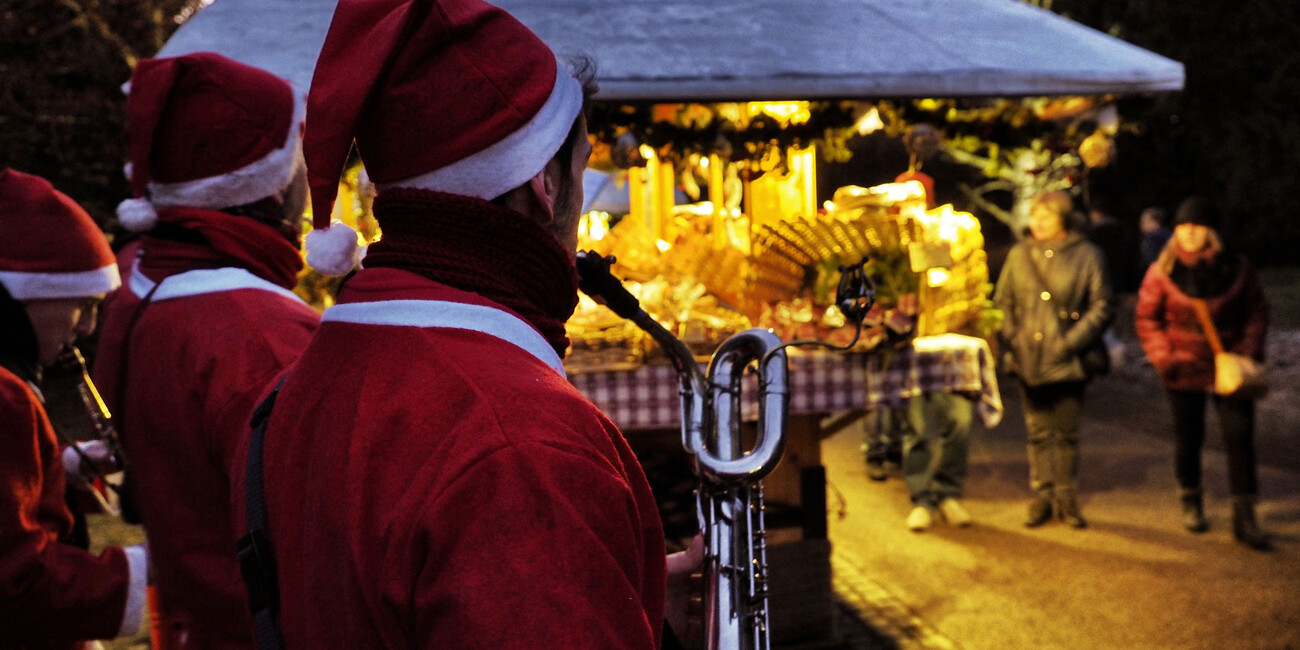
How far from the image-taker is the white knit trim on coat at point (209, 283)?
2.29m

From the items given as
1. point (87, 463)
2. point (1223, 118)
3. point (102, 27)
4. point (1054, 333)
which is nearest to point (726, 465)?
point (87, 463)

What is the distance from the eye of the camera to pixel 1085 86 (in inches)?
188

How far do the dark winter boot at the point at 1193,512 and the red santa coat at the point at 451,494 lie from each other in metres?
6.20

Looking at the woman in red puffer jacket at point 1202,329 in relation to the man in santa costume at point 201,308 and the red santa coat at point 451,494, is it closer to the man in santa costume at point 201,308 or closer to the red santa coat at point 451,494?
the man in santa costume at point 201,308

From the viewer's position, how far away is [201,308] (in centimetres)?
223

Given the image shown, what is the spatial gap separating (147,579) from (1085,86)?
424 centimetres

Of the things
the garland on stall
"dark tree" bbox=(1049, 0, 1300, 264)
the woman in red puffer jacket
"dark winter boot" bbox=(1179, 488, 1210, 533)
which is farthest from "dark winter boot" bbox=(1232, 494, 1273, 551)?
"dark tree" bbox=(1049, 0, 1300, 264)

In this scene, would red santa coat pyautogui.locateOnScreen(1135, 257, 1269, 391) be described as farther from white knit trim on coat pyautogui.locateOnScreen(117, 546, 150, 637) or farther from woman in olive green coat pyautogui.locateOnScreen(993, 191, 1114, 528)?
white knit trim on coat pyautogui.locateOnScreen(117, 546, 150, 637)

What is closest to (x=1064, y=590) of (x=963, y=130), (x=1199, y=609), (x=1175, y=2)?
(x=1199, y=609)

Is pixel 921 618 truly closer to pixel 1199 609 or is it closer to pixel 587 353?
pixel 1199 609

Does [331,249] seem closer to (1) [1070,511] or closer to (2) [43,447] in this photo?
(2) [43,447]

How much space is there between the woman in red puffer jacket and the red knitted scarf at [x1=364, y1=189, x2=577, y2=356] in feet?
19.3

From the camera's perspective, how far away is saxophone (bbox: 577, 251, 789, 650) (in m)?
1.63

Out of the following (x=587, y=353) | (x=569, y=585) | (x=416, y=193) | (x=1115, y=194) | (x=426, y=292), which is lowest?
(x=1115, y=194)
